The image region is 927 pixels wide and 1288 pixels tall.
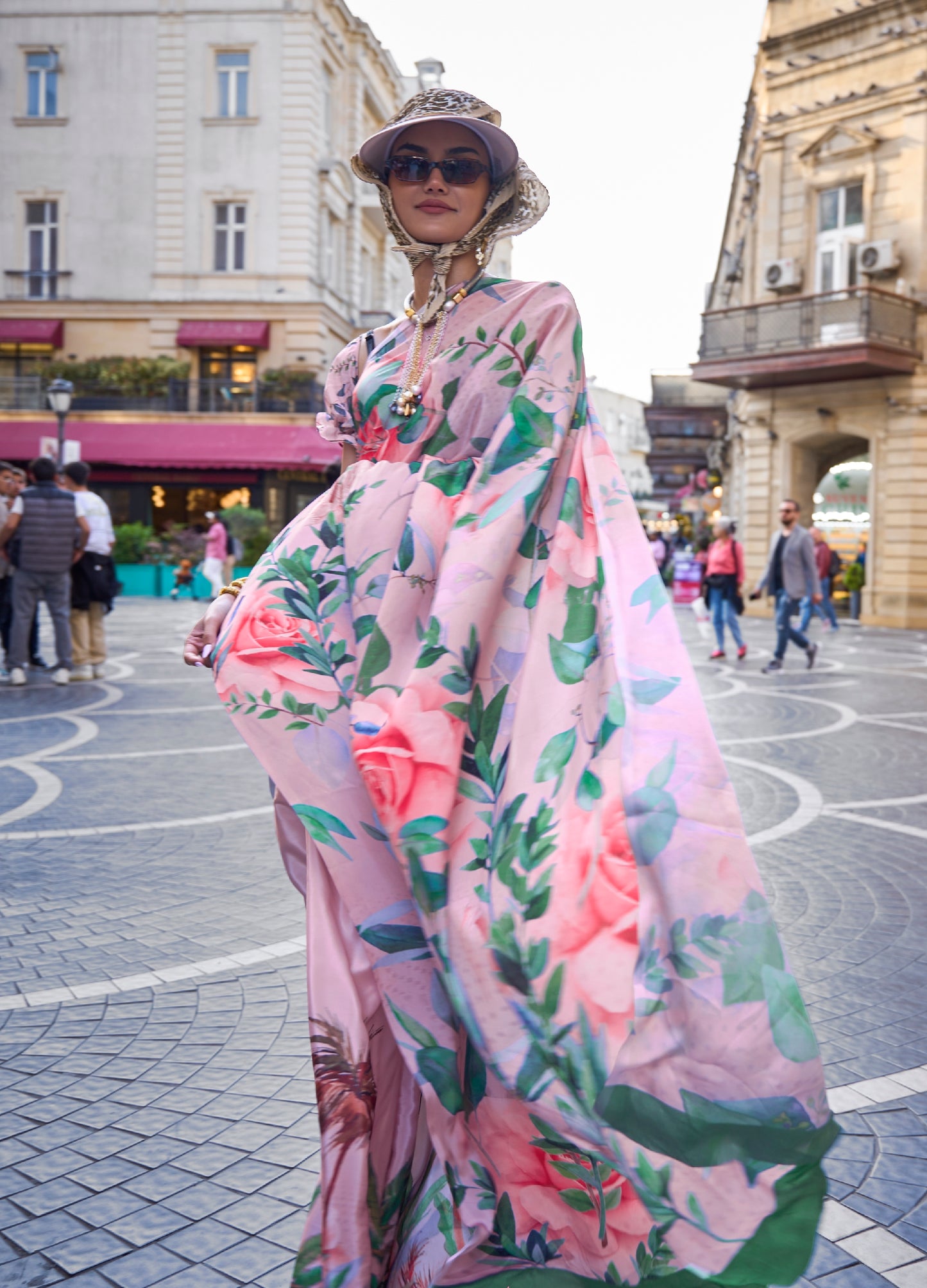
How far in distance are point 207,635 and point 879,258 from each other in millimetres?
23510

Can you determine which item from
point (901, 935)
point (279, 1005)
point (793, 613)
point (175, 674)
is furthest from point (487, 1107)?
point (793, 613)

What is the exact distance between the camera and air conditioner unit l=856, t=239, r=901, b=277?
22.6m

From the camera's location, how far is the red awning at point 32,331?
31203mm

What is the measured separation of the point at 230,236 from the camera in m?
31.6

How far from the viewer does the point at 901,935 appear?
414cm

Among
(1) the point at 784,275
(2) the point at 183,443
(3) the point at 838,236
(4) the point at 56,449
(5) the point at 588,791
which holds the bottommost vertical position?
(5) the point at 588,791

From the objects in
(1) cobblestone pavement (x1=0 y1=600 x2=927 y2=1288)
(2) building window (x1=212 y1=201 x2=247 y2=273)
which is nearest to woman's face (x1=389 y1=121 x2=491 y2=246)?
(1) cobblestone pavement (x1=0 y1=600 x2=927 y2=1288)

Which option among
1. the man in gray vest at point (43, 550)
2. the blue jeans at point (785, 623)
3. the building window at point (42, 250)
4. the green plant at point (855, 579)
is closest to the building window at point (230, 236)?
the building window at point (42, 250)

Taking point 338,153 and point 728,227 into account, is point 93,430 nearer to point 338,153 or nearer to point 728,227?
point 338,153

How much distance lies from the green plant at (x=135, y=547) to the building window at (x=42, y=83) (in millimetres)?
13329

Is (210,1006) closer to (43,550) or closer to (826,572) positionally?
(43,550)

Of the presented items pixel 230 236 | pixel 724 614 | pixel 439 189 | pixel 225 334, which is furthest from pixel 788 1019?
pixel 230 236

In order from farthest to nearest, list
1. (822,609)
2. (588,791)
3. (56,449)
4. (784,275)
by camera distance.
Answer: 1. (784,275)
2. (822,609)
3. (56,449)
4. (588,791)

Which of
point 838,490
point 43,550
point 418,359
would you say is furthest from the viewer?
point 838,490
